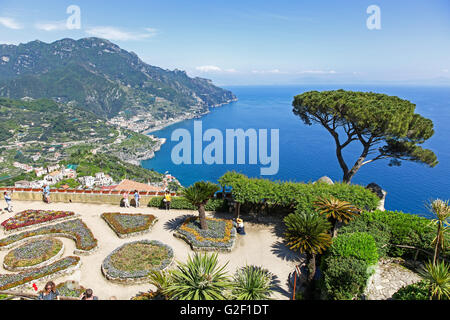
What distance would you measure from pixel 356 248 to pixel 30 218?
1986 cm

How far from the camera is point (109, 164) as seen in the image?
339 ft

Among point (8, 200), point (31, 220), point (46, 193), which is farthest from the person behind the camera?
point (46, 193)

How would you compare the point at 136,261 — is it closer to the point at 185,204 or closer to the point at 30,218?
the point at 185,204

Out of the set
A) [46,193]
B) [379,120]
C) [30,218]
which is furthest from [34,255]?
[379,120]

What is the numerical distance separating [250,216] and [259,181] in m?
2.61

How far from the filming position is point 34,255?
14273mm

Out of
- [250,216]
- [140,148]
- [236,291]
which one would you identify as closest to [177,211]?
[250,216]

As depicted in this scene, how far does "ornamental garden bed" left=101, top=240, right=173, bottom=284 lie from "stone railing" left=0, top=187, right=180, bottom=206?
6042mm

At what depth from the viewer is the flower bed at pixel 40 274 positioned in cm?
1193


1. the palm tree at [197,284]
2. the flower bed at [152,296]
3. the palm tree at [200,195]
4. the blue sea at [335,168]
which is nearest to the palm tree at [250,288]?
the palm tree at [197,284]

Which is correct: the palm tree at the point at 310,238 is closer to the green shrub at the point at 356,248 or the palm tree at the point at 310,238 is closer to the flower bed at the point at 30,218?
the green shrub at the point at 356,248

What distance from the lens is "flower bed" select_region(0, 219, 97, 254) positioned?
1505cm

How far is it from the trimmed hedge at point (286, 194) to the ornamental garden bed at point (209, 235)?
2098mm

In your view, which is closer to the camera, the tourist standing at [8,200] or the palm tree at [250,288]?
the palm tree at [250,288]
